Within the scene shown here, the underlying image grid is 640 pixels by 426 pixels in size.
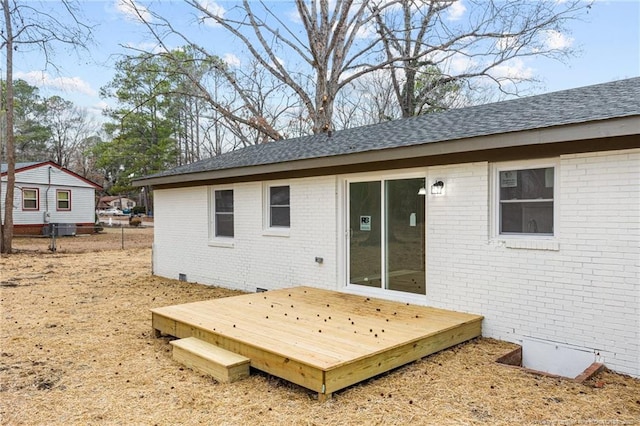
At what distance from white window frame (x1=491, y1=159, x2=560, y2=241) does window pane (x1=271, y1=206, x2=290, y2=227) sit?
144 inches

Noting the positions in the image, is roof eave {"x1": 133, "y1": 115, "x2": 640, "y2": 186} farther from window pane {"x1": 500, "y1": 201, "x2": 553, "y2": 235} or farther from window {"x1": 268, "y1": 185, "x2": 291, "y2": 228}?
window pane {"x1": 500, "y1": 201, "x2": 553, "y2": 235}

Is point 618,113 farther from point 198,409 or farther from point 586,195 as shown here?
point 198,409

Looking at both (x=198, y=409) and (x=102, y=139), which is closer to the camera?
(x=198, y=409)

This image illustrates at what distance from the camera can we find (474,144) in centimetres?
475

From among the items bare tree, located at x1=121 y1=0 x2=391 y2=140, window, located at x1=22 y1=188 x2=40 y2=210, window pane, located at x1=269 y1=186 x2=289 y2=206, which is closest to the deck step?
window pane, located at x1=269 y1=186 x2=289 y2=206

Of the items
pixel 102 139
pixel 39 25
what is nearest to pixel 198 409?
pixel 39 25

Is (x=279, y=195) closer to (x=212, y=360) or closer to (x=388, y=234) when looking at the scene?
(x=388, y=234)

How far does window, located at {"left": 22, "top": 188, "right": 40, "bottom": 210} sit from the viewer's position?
826 inches

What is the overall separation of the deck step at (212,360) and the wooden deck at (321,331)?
0.28ft

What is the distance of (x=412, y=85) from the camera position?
18.9 m

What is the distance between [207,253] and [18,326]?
3.70 m

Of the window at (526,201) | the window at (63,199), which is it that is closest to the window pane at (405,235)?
the window at (526,201)

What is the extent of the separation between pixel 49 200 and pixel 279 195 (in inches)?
761

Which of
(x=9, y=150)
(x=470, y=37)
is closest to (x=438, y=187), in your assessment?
(x=470, y=37)
